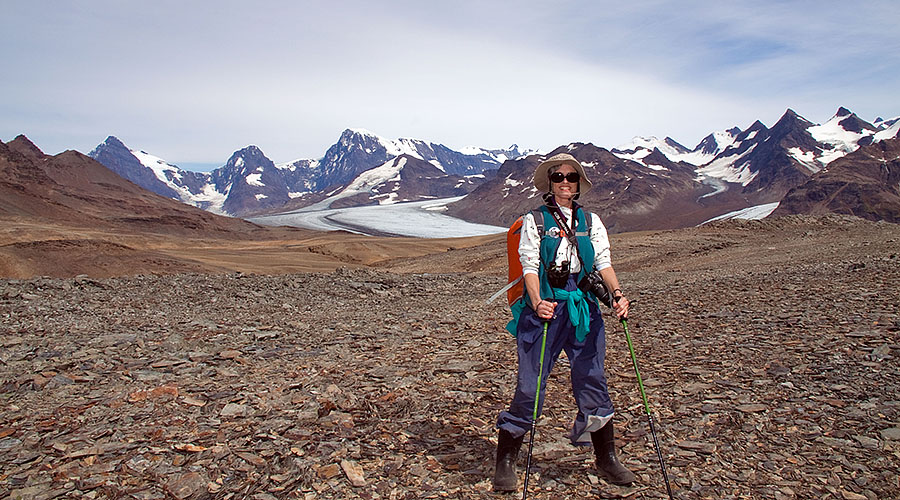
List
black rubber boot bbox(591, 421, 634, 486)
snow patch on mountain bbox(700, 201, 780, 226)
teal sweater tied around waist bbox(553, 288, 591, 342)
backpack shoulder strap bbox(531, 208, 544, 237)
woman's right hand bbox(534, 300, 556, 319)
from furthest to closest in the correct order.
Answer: snow patch on mountain bbox(700, 201, 780, 226) → black rubber boot bbox(591, 421, 634, 486) → backpack shoulder strap bbox(531, 208, 544, 237) → teal sweater tied around waist bbox(553, 288, 591, 342) → woman's right hand bbox(534, 300, 556, 319)

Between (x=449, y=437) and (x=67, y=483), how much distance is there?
332cm

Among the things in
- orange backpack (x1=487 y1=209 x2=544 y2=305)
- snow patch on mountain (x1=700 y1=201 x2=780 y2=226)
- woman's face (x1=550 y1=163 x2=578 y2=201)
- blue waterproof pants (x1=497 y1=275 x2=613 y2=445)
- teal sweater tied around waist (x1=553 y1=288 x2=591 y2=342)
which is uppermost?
woman's face (x1=550 y1=163 x2=578 y2=201)

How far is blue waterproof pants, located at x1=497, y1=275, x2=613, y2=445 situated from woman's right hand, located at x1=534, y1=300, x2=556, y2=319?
0.65 feet

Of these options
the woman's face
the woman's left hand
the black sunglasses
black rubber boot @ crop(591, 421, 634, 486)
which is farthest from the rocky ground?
the black sunglasses

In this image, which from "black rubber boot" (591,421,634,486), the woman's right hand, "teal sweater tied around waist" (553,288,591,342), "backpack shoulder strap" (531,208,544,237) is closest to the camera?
the woman's right hand

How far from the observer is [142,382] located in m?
7.02

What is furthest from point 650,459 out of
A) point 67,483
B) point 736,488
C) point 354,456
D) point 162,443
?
point 67,483

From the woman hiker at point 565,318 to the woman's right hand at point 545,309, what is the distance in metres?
0.08

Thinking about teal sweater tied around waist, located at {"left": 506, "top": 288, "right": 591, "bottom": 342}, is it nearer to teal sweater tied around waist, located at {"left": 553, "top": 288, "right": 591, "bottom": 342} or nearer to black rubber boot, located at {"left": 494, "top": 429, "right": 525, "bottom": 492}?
teal sweater tied around waist, located at {"left": 553, "top": 288, "right": 591, "bottom": 342}

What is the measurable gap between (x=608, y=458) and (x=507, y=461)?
856 millimetres

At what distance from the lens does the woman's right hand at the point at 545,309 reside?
423 cm

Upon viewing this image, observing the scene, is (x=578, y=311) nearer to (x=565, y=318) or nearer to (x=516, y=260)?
(x=565, y=318)

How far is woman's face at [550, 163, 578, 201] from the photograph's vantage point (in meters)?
4.62

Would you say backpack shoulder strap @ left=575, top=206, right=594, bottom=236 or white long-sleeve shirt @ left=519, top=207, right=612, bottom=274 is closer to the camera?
white long-sleeve shirt @ left=519, top=207, right=612, bottom=274
